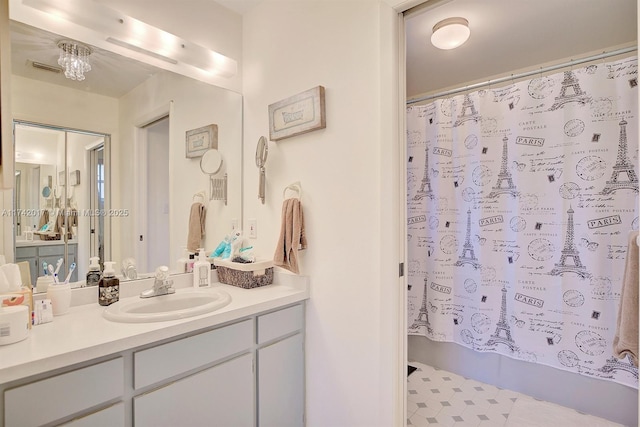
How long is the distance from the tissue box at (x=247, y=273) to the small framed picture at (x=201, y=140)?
0.63 m

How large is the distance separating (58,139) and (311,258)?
1.25m

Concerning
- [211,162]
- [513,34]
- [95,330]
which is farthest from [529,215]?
[95,330]

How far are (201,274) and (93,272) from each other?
1.57 feet

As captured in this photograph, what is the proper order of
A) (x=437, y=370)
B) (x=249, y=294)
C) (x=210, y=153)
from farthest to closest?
(x=437, y=370) < (x=210, y=153) < (x=249, y=294)

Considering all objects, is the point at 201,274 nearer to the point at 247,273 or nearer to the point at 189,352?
the point at 247,273

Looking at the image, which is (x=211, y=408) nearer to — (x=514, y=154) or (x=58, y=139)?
(x=58, y=139)

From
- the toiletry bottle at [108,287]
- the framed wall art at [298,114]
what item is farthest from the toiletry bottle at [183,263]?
the framed wall art at [298,114]

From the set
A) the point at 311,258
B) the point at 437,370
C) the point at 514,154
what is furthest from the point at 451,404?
the point at 514,154

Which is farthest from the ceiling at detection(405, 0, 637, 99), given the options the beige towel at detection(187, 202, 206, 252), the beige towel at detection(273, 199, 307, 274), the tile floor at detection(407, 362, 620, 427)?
the tile floor at detection(407, 362, 620, 427)

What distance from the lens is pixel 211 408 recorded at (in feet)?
4.29

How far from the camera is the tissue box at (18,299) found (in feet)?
3.51

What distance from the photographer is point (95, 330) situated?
1.12 metres

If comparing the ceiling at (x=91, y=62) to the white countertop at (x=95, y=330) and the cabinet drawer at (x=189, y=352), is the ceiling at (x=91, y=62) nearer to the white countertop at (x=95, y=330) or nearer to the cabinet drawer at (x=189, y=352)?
the white countertop at (x=95, y=330)

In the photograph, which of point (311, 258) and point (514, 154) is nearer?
point (311, 258)
